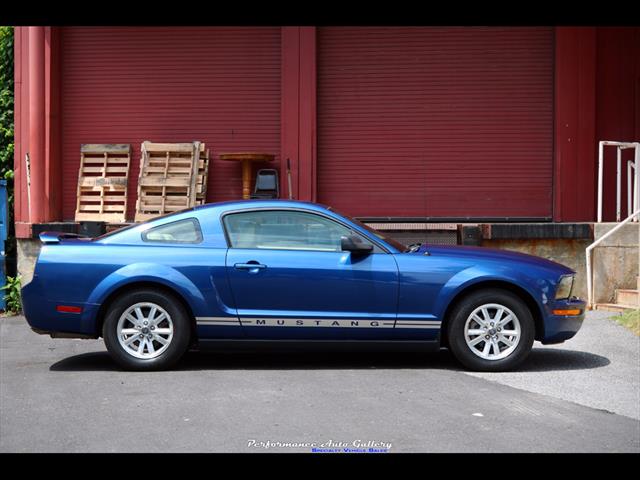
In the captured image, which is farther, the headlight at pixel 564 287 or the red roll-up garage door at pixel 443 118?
the red roll-up garage door at pixel 443 118

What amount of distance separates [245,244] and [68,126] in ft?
25.4

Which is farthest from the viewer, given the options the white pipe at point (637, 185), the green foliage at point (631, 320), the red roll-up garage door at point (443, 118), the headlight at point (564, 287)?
the red roll-up garage door at point (443, 118)

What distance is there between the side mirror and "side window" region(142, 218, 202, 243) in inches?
50.9

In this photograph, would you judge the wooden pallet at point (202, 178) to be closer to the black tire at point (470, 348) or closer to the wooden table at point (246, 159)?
the wooden table at point (246, 159)

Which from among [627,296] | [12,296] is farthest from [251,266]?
[627,296]

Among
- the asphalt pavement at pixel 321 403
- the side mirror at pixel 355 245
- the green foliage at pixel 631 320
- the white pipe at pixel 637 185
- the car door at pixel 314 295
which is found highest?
the white pipe at pixel 637 185

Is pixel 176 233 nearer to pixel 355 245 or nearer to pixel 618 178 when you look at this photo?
pixel 355 245

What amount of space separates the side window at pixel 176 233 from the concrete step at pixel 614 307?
6.30 m

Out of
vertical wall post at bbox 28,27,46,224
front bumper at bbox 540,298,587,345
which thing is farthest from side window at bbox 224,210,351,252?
vertical wall post at bbox 28,27,46,224

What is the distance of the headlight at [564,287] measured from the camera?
311 inches

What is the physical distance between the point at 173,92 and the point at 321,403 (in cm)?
904

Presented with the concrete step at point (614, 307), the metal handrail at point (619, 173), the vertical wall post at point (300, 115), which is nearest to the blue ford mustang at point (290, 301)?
the concrete step at point (614, 307)

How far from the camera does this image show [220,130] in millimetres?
14477

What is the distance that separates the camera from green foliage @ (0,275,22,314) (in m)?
12.6
